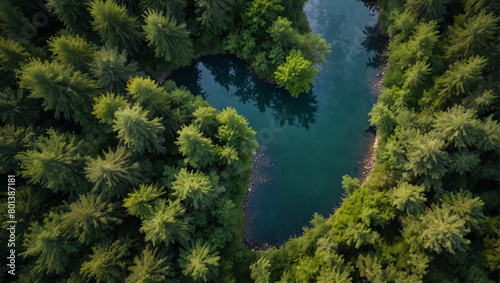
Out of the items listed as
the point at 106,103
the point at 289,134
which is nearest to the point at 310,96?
the point at 289,134

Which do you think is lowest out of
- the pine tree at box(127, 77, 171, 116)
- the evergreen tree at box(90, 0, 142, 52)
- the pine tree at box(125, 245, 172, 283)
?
the pine tree at box(125, 245, 172, 283)

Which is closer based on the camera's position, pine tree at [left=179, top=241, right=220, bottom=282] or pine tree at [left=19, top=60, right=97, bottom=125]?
pine tree at [left=179, top=241, right=220, bottom=282]

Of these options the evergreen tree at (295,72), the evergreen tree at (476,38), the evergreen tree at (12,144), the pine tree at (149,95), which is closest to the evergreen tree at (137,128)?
the pine tree at (149,95)

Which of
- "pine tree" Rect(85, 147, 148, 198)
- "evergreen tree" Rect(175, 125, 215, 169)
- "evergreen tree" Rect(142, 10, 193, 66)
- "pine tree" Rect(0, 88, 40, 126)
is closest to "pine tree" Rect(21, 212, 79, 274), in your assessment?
"pine tree" Rect(85, 147, 148, 198)

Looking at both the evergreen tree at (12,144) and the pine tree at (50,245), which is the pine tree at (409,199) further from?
the evergreen tree at (12,144)

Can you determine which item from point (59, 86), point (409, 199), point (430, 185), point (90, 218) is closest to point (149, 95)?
point (59, 86)

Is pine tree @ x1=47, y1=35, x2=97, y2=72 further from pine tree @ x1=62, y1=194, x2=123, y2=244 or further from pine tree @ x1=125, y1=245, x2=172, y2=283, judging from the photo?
pine tree @ x1=125, y1=245, x2=172, y2=283
